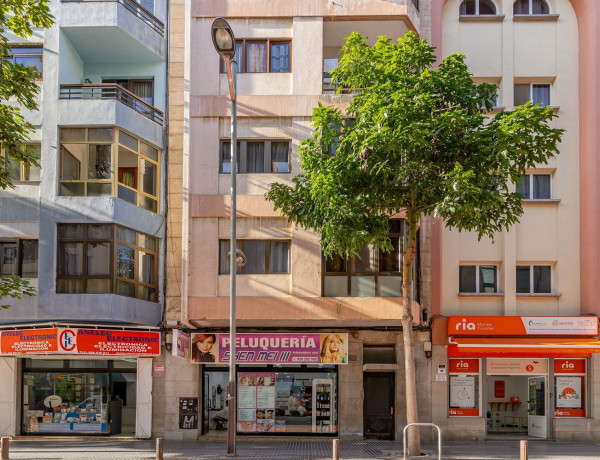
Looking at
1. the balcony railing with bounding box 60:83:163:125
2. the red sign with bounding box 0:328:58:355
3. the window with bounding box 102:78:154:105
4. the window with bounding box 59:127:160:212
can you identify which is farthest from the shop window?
the window with bounding box 102:78:154:105

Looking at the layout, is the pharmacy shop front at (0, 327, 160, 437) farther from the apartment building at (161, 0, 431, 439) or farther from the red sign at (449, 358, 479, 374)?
the red sign at (449, 358, 479, 374)

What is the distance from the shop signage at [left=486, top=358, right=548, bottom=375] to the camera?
2292cm

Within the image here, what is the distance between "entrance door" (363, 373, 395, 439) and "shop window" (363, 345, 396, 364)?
1.36 ft

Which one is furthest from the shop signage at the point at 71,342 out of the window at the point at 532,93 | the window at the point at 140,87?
the window at the point at 532,93

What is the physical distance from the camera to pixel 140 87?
23.7 metres

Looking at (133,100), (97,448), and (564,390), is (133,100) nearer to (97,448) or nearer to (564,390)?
(97,448)

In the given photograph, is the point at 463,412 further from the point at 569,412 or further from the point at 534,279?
the point at 534,279

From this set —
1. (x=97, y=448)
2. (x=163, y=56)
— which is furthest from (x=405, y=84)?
(x=97, y=448)

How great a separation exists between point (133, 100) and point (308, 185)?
7142mm

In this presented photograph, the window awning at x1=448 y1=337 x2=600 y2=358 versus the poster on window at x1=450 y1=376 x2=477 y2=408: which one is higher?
the window awning at x1=448 y1=337 x2=600 y2=358

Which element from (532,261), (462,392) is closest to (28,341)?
(462,392)

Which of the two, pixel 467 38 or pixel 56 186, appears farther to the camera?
pixel 467 38

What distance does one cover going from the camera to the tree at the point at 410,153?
16375mm

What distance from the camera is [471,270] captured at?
76.8 ft
